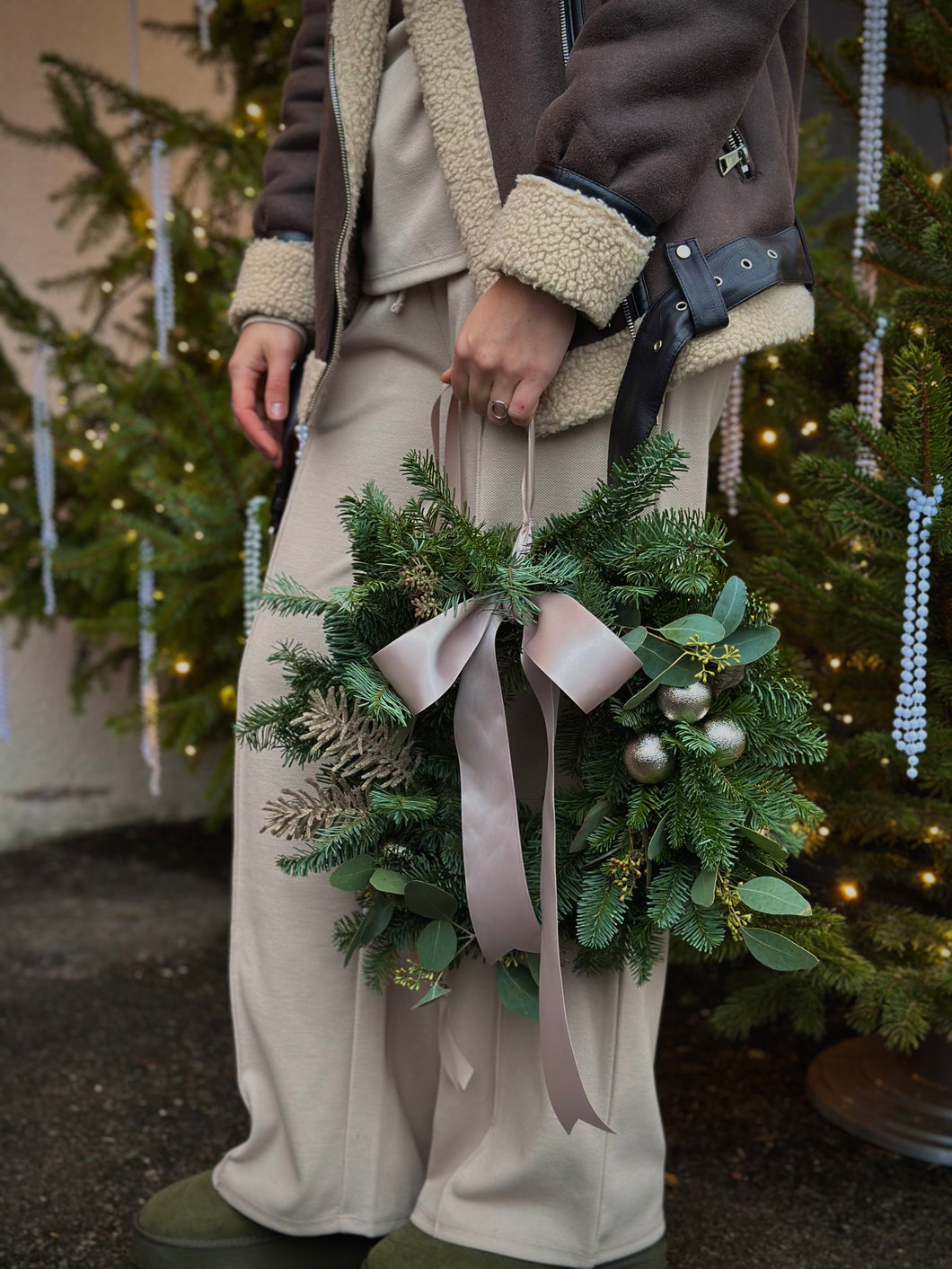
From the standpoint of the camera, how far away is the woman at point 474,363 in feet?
2.76

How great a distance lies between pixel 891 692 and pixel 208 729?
158cm

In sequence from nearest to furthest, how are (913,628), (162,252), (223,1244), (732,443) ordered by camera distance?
1. (223,1244)
2. (913,628)
3. (732,443)
4. (162,252)

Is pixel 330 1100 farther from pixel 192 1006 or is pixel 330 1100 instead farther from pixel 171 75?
pixel 171 75

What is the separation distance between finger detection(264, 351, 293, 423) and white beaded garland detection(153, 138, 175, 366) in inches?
47.2

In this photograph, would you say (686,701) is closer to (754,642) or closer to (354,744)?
(754,642)

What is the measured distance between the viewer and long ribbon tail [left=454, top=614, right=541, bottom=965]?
0.88 metres

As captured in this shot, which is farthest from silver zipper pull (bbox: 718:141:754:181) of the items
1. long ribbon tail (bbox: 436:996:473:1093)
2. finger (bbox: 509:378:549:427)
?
long ribbon tail (bbox: 436:996:473:1093)

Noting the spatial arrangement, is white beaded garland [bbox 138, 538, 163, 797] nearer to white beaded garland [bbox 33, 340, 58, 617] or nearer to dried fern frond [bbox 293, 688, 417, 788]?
white beaded garland [bbox 33, 340, 58, 617]

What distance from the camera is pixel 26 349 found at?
249cm

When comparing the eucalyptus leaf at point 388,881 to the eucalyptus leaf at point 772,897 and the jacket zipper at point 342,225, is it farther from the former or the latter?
the jacket zipper at point 342,225

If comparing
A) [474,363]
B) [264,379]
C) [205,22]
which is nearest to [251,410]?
[264,379]

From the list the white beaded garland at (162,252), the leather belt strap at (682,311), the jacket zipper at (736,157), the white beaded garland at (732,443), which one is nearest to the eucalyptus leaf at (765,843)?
the leather belt strap at (682,311)

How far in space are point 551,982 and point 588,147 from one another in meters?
0.63

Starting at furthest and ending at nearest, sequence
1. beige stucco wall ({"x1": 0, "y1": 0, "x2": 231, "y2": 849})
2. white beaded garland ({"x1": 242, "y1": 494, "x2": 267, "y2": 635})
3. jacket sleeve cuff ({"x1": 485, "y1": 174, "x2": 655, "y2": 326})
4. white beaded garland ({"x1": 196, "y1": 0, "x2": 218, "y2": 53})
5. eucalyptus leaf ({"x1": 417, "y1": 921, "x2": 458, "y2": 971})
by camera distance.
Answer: beige stucco wall ({"x1": 0, "y1": 0, "x2": 231, "y2": 849}) < white beaded garland ({"x1": 196, "y1": 0, "x2": 218, "y2": 53}) < white beaded garland ({"x1": 242, "y1": 494, "x2": 267, "y2": 635}) < eucalyptus leaf ({"x1": 417, "y1": 921, "x2": 458, "y2": 971}) < jacket sleeve cuff ({"x1": 485, "y1": 174, "x2": 655, "y2": 326})
